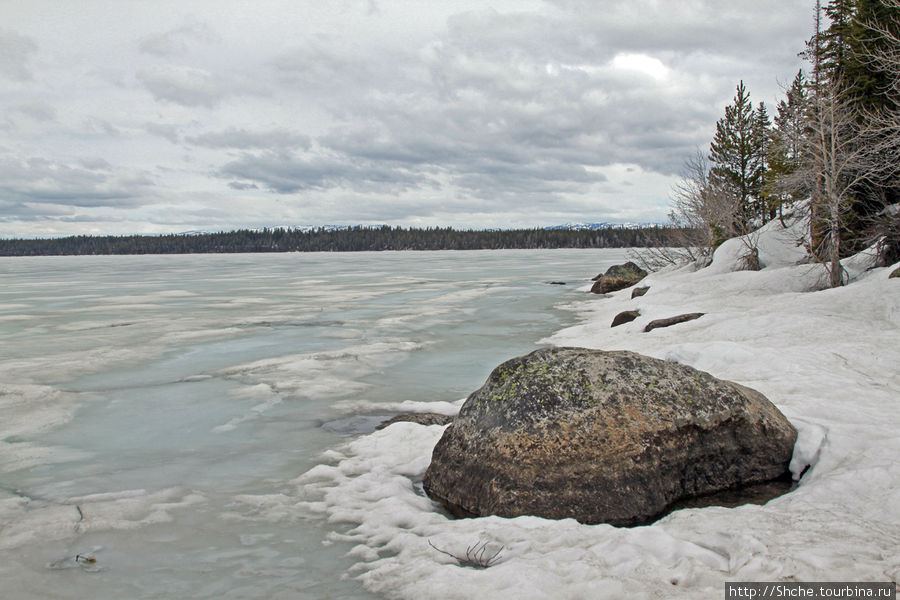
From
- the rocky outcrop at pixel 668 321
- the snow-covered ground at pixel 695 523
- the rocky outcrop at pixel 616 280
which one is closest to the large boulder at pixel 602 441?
the snow-covered ground at pixel 695 523

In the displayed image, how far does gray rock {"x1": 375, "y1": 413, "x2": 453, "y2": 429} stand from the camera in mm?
7367

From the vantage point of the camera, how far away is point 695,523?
4328mm

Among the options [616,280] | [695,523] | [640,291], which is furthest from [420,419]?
[616,280]

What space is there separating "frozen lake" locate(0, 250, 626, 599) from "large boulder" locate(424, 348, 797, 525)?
141 cm

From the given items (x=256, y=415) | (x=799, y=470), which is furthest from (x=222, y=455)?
(x=799, y=470)

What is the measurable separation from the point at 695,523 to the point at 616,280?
23861 mm

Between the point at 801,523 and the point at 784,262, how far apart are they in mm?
24038

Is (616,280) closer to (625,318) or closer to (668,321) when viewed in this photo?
(625,318)

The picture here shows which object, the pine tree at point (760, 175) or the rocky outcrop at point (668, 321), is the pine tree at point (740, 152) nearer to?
the pine tree at point (760, 175)

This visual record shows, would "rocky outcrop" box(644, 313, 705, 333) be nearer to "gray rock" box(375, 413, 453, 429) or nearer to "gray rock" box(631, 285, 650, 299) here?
"gray rock" box(375, 413, 453, 429)

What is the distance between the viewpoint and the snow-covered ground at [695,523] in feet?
11.6

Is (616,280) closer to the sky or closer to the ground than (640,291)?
closer to the sky

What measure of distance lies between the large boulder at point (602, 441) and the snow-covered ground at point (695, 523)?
297 millimetres

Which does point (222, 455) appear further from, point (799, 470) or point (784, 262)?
point (784, 262)
